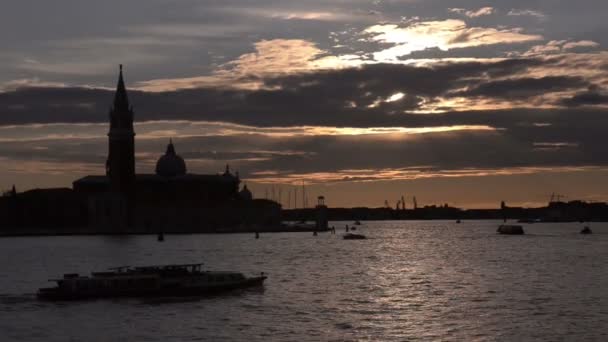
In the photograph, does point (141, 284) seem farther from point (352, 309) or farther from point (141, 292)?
point (352, 309)

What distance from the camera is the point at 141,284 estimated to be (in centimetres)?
6034

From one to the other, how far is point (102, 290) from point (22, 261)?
1921 inches

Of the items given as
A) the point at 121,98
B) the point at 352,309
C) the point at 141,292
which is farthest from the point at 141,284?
the point at 121,98

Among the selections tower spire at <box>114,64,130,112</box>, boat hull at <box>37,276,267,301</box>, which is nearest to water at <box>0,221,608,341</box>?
boat hull at <box>37,276,267,301</box>

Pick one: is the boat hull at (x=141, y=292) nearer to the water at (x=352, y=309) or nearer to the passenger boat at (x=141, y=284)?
the passenger boat at (x=141, y=284)

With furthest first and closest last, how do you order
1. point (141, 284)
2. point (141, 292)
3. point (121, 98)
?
point (121, 98) < point (141, 284) < point (141, 292)

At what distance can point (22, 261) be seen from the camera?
346 feet

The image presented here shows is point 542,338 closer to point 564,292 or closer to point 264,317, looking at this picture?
point 264,317

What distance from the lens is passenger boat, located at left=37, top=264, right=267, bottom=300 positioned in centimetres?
5891

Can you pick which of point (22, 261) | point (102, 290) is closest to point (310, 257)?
point (22, 261)

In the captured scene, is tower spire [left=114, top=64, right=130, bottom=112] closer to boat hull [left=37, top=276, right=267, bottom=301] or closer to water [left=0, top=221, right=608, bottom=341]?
water [left=0, top=221, right=608, bottom=341]

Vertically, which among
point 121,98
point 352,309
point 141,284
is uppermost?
point 121,98

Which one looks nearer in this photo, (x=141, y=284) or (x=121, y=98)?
(x=141, y=284)

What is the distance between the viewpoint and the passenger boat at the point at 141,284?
58.9 metres
